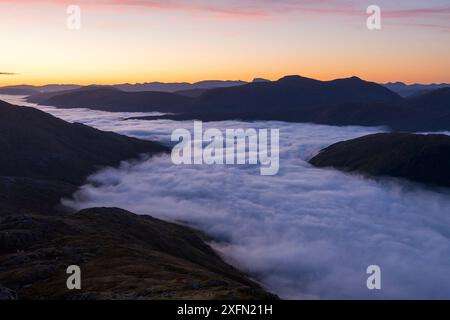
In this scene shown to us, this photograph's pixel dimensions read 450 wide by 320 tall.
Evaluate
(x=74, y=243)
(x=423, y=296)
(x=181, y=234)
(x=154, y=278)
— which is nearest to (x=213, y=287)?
(x=154, y=278)

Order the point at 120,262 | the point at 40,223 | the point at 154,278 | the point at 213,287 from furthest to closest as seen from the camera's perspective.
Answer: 1. the point at 40,223
2. the point at 120,262
3. the point at 154,278
4. the point at 213,287

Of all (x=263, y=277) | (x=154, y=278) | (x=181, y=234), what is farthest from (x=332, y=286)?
(x=154, y=278)

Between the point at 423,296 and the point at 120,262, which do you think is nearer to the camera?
the point at 120,262

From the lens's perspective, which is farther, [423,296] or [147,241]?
[423,296]

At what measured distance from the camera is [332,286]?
7283 inches
